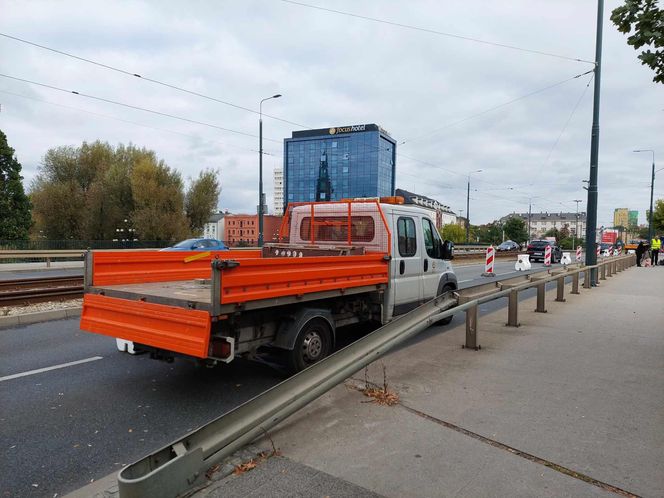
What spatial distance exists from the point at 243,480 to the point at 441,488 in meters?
1.21

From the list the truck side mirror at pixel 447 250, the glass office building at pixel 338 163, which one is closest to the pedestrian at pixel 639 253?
the truck side mirror at pixel 447 250

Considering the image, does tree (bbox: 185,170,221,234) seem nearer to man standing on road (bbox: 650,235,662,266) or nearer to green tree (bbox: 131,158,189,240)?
green tree (bbox: 131,158,189,240)

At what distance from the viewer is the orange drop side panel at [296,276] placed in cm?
396

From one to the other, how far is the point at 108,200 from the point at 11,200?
7936mm

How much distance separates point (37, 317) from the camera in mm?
8453

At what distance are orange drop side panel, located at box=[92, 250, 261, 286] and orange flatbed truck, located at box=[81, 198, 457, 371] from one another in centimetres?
1

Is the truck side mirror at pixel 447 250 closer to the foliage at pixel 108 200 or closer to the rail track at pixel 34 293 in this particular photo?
the rail track at pixel 34 293

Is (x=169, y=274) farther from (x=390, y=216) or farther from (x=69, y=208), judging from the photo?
(x=69, y=208)

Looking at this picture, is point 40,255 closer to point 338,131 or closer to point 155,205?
point 155,205

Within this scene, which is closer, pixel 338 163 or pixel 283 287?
pixel 283 287

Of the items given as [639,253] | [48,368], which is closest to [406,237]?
[48,368]

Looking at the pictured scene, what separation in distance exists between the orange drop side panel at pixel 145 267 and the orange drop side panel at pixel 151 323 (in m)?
0.34

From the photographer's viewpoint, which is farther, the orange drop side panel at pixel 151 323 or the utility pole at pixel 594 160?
the utility pole at pixel 594 160

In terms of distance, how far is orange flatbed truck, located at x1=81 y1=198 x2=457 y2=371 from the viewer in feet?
13.4
